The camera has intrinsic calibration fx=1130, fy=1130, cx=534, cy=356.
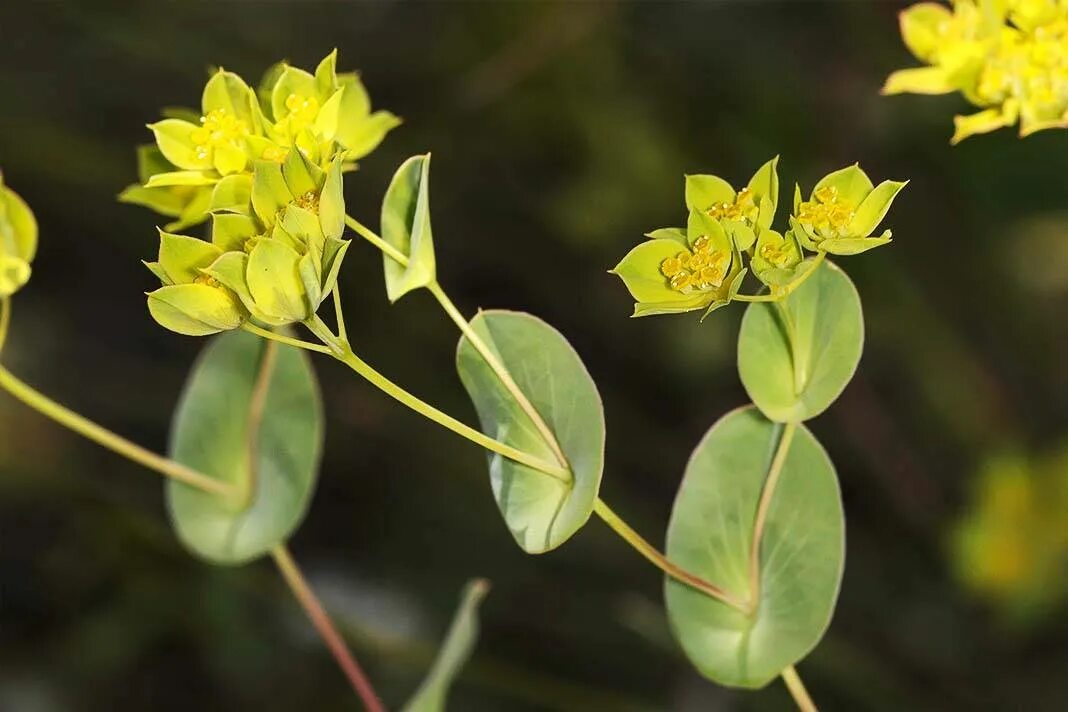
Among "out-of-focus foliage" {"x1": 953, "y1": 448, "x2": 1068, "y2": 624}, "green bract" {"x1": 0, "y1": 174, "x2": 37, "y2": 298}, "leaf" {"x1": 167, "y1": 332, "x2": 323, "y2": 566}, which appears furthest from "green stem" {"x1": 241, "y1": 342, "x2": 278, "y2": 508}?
"out-of-focus foliage" {"x1": 953, "y1": 448, "x2": 1068, "y2": 624}

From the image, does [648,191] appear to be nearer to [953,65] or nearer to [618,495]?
[618,495]

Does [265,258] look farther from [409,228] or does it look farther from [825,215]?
[825,215]

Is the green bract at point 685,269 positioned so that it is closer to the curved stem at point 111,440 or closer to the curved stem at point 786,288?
the curved stem at point 786,288

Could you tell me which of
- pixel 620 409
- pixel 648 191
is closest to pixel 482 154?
pixel 648 191

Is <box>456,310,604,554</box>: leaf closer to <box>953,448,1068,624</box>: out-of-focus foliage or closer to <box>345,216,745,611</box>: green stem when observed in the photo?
<box>345,216,745,611</box>: green stem

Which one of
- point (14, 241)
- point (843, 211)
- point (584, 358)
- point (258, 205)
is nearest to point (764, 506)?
point (843, 211)

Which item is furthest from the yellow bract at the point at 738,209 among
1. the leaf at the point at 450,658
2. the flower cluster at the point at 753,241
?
the leaf at the point at 450,658
